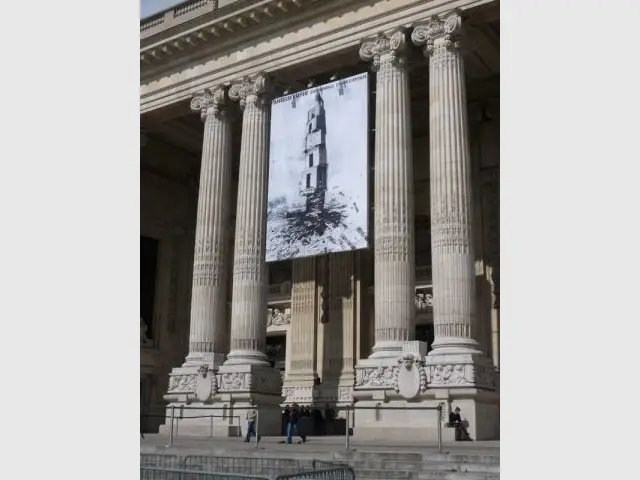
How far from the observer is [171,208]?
30.9 meters

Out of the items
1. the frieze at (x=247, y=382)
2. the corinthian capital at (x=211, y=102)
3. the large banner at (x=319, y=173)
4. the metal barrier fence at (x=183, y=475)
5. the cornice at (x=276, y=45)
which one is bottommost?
the metal barrier fence at (x=183, y=475)

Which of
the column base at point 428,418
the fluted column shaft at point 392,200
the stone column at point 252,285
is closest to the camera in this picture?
the column base at point 428,418

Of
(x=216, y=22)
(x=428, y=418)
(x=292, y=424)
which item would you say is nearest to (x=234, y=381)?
(x=292, y=424)

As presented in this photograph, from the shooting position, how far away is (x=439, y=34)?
60.7ft

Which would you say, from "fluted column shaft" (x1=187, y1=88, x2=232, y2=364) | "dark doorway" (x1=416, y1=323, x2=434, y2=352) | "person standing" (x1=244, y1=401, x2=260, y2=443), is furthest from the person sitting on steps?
"dark doorway" (x1=416, y1=323, x2=434, y2=352)

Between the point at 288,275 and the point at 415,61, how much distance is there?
34.4ft

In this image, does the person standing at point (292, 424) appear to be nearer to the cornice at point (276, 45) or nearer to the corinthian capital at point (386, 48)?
the corinthian capital at point (386, 48)

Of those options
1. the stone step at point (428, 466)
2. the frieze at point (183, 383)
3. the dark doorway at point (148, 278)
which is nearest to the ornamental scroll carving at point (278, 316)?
the dark doorway at point (148, 278)

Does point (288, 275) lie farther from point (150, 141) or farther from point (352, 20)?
point (352, 20)

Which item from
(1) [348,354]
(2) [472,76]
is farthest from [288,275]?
(2) [472,76]

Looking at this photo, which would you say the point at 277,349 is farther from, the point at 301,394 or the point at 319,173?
the point at 319,173

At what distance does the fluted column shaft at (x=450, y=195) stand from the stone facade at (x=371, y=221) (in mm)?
34

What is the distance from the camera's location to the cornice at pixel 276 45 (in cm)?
1922

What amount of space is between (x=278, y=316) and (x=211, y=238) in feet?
20.6
